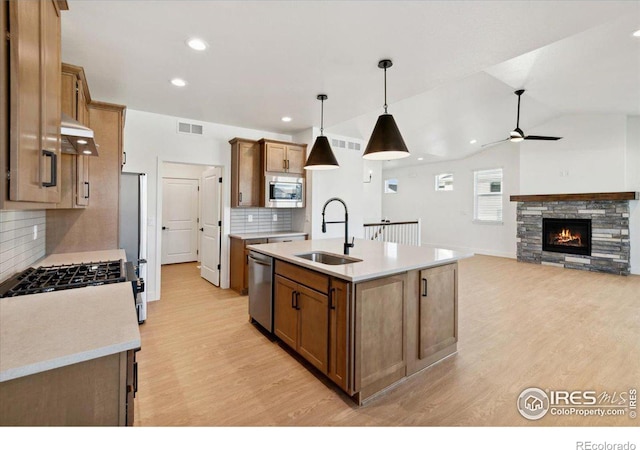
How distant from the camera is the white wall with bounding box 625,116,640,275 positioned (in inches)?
223

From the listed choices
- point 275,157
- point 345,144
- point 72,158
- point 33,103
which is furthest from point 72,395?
point 345,144

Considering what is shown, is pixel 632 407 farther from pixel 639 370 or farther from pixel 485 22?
pixel 485 22

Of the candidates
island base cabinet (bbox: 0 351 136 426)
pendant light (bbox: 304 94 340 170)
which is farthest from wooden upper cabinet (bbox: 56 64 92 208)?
pendant light (bbox: 304 94 340 170)

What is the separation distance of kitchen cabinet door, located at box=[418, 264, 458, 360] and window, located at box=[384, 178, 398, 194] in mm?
8362

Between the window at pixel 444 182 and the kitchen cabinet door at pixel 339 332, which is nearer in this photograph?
the kitchen cabinet door at pixel 339 332

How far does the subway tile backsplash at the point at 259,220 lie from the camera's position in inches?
196

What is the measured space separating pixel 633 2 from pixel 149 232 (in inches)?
204

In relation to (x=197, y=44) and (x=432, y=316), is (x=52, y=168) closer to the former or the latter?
(x=197, y=44)

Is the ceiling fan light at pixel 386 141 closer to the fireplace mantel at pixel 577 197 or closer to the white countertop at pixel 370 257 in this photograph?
the white countertop at pixel 370 257

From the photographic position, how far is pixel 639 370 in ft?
7.91

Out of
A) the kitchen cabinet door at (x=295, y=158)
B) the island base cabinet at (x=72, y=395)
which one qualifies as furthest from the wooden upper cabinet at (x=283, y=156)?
the island base cabinet at (x=72, y=395)

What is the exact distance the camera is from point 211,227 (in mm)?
5168

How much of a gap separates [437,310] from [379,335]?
0.68 metres

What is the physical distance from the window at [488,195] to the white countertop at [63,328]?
861 cm
